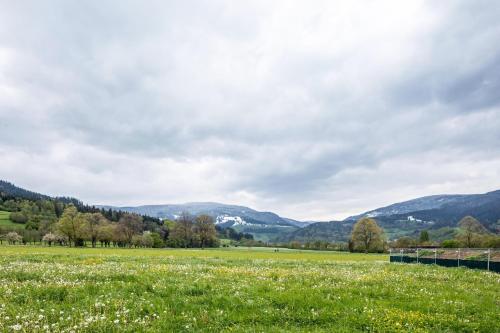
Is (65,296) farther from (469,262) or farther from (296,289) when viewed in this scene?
(469,262)

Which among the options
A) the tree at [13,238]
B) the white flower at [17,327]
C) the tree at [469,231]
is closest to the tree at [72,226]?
the tree at [13,238]

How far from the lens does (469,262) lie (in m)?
32.6

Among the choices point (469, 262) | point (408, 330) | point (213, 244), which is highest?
point (408, 330)

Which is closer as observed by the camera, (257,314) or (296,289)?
(257,314)

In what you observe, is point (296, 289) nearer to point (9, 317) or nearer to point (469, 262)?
point (9, 317)

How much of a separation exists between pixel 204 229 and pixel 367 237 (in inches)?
2683

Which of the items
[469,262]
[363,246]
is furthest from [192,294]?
[363,246]

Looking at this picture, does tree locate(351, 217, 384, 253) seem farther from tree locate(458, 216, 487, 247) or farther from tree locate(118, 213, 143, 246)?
tree locate(118, 213, 143, 246)

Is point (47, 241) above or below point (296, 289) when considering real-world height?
below

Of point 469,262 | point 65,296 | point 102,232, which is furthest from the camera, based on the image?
point 102,232

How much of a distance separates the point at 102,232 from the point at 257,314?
149 meters

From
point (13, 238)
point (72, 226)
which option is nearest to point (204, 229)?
point (72, 226)

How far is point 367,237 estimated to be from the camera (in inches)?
5290

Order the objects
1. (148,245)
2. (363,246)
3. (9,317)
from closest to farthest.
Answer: (9,317), (363,246), (148,245)
